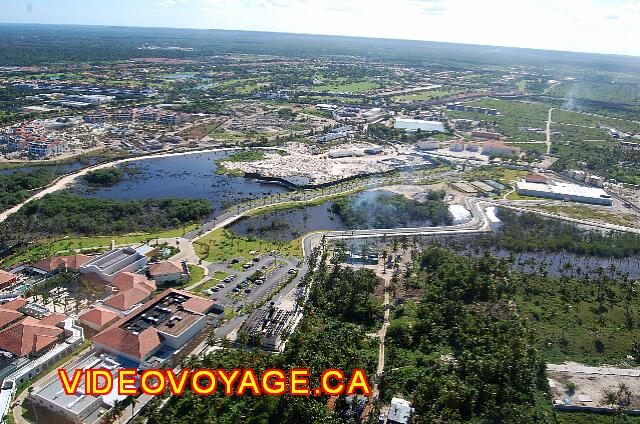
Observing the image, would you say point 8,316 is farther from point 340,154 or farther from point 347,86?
point 347,86

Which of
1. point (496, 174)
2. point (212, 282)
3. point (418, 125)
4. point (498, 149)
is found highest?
point (418, 125)

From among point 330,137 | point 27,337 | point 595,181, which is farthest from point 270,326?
point 330,137

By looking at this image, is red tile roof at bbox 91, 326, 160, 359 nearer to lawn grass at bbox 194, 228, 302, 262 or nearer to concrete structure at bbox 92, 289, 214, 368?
concrete structure at bbox 92, 289, 214, 368

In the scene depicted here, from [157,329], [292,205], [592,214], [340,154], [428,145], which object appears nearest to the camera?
[157,329]

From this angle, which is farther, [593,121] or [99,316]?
[593,121]

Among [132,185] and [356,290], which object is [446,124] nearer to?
[132,185]

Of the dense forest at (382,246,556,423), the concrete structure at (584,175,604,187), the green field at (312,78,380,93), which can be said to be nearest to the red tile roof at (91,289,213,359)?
the dense forest at (382,246,556,423)

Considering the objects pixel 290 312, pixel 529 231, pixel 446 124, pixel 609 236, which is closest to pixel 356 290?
pixel 290 312
